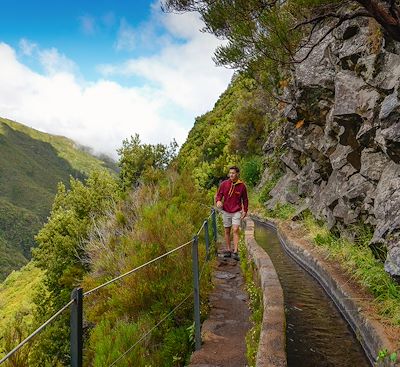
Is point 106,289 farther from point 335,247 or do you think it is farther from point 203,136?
point 203,136

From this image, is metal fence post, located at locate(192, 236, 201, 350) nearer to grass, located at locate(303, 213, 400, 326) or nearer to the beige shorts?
grass, located at locate(303, 213, 400, 326)

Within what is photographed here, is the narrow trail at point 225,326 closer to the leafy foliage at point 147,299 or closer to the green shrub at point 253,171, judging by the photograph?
the leafy foliage at point 147,299

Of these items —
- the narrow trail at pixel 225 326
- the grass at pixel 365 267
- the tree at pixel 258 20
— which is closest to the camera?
the narrow trail at pixel 225 326

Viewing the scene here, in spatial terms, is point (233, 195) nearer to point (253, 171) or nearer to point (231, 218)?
point (231, 218)

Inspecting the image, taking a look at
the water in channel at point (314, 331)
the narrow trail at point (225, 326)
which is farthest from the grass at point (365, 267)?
the narrow trail at point (225, 326)

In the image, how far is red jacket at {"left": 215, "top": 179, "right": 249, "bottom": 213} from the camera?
8420 millimetres

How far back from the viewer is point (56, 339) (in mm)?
11695

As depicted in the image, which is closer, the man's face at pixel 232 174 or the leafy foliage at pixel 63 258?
the man's face at pixel 232 174

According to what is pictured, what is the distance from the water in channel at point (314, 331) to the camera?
4.62 metres

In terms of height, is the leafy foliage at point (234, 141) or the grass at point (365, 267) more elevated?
the leafy foliage at point (234, 141)

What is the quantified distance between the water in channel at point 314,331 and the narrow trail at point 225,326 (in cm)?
61

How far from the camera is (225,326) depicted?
5.23 m

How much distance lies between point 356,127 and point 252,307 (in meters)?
4.49

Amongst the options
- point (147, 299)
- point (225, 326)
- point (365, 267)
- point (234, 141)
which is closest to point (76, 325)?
point (225, 326)
